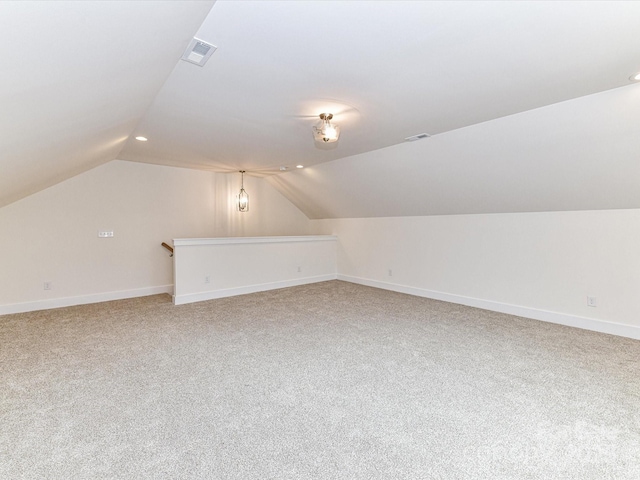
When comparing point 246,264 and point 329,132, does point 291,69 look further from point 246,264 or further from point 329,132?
point 246,264

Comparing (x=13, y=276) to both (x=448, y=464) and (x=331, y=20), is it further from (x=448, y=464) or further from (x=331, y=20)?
(x=448, y=464)

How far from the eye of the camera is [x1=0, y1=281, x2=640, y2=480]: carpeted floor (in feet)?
5.01

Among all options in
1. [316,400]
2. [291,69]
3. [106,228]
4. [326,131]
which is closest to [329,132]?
[326,131]

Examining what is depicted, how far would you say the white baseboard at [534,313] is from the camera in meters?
3.24

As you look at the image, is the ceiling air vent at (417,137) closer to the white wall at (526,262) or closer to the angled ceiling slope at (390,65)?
the angled ceiling slope at (390,65)

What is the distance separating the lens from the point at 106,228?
15.9ft

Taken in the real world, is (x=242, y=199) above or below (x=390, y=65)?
below

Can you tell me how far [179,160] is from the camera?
4.88 m

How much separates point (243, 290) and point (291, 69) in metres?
3.95

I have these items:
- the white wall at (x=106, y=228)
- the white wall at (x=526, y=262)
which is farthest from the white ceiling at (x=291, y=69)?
the white wall at (x=106, y=228)

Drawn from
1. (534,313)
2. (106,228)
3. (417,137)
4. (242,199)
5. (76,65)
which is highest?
(417,137)

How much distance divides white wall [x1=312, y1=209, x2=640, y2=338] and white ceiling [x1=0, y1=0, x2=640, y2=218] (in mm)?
538

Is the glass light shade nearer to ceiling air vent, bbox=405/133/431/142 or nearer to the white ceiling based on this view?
the white ceiling

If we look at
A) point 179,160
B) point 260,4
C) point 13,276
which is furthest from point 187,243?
point 260,4
